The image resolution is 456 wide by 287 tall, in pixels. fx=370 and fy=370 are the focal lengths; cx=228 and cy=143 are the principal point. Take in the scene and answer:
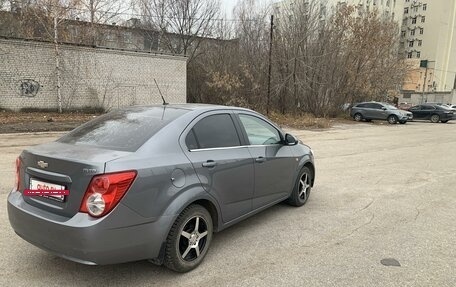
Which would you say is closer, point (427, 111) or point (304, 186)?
A: point (304, 186)

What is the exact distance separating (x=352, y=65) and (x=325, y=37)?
3.87 meters

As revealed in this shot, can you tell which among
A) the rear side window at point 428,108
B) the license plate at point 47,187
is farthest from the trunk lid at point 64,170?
the rear side window at point 428,108

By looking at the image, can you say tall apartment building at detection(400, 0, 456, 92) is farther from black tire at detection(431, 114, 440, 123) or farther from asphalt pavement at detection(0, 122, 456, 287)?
asphalt pavement at detection(0, 122, 456, 287)

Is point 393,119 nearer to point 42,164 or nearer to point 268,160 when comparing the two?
point 268,160

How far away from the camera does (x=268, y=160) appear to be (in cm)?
473

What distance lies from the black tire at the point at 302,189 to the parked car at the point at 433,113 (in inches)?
1228

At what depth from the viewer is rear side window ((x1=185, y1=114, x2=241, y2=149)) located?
383cm

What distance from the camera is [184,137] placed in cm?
372

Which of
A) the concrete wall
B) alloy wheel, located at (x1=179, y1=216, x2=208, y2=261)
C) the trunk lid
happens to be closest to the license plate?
the trunk lid

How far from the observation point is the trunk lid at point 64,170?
305 centimetres

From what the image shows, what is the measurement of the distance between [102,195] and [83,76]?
69.3ft

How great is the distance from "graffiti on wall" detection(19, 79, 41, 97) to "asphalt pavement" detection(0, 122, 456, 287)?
15.1 metres

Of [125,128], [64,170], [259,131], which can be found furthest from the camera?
[259,131]

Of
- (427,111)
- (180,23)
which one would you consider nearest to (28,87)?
(180,23)
